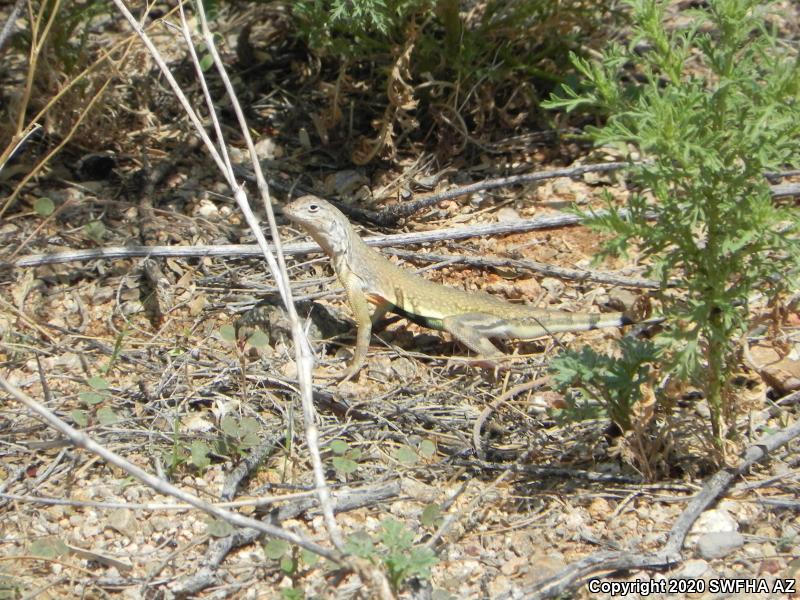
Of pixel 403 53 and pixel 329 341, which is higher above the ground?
pixel 403 53

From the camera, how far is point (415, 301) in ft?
18.1

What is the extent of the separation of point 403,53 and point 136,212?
1985 mm

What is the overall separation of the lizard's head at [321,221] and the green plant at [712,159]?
2085 millimetres

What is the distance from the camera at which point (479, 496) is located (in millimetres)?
4160

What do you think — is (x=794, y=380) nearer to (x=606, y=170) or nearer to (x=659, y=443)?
(x=659, y=443)

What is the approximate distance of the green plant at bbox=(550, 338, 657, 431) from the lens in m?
4.00

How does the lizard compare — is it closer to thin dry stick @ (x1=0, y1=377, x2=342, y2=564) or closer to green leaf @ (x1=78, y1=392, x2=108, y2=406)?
green leaf @ (x1=78, y1=392, x2=108, y2=406)

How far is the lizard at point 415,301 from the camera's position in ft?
17.7

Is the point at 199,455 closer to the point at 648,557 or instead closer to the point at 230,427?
the point at 230,427

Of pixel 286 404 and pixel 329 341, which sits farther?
pixel 329 341

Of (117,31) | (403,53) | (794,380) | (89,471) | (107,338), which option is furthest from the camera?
(117,31)

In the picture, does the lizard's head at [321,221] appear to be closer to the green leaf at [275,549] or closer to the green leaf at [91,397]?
the green leaf at [91,397]

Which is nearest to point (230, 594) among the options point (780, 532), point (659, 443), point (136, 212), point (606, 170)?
point (659, 443)

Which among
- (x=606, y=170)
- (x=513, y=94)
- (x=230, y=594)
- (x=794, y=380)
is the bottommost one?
(x=230, y=594)
